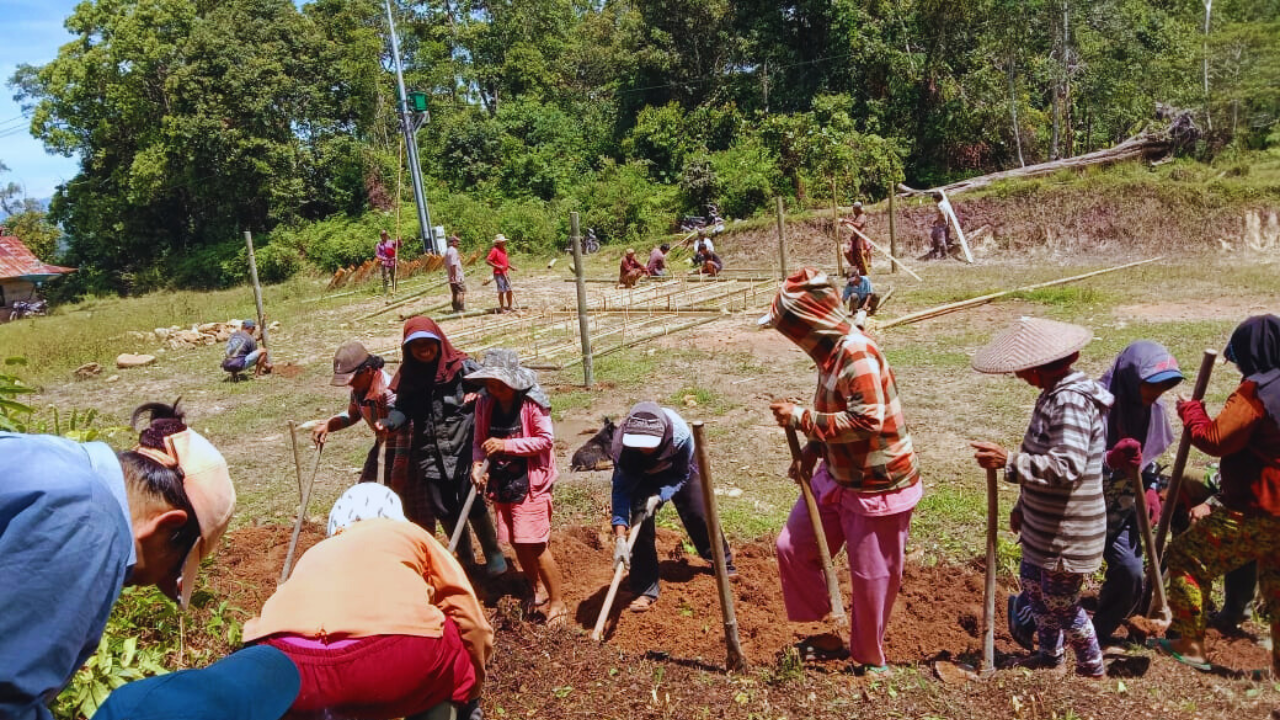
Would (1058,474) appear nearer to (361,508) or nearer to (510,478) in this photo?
(361,508)

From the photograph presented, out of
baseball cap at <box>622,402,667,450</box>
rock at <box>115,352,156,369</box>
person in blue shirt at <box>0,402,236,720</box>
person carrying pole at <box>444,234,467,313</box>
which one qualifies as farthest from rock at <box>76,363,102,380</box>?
person in blue shirt at <box>0,402,236,720</box>

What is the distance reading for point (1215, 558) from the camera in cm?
348

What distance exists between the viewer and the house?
89.3 ft

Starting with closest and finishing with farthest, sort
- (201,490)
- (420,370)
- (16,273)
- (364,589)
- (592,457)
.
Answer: (201,490) < (364,589) < (420,370) < (592,457) < (16,273)

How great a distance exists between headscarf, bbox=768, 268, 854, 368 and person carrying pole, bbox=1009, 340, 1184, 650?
1.34 metres

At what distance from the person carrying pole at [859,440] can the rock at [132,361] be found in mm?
13968

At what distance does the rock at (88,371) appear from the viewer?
13.5 meters

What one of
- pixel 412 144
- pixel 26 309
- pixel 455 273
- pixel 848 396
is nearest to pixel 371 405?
pixel 848 396

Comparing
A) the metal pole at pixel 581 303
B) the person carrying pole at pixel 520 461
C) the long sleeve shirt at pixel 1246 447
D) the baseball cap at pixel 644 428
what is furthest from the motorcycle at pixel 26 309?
the long sleeve shirt at pixel 1246 447

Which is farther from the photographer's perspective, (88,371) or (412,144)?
(412,144)

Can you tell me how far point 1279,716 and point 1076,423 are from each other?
4.11 feet

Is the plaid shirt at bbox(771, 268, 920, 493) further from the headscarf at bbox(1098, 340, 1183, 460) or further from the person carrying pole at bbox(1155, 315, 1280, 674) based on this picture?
the person carrying pole at bbox(1155, 315, 1280, 674)

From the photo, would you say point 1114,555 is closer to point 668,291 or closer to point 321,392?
point 321,392

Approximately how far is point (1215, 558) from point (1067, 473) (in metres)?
1.02
